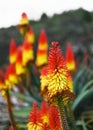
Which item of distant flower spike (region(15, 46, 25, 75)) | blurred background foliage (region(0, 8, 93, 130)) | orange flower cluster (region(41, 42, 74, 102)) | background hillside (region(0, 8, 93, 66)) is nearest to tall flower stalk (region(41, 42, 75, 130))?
orange flower cluster (region(41, 42, 74, 102))

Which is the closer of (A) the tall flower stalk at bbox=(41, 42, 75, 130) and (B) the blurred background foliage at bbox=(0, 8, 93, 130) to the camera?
(A) the tall flower stalk at bbox=(41, 42, 75, 130)

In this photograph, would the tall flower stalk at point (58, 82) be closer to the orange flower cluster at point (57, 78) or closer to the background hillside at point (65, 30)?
the orange flower cluster at point (57, 78)

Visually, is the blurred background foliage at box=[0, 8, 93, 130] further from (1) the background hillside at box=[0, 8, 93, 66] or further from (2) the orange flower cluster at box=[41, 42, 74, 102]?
(2) the orange flower cluster at box=[41, 42, 74, 102]

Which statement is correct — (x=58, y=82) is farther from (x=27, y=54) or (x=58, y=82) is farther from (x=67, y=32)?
(x=67, y=32)

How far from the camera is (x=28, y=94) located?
6.83 m

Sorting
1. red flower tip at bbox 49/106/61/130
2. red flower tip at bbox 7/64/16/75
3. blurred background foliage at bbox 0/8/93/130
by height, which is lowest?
red flower tip at bbox 49/106/61/130

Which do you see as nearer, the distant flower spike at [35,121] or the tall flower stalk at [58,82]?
the tall flower stalk at [58,82]

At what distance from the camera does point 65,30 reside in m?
13.1

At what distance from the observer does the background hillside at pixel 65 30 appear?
39.6 feet

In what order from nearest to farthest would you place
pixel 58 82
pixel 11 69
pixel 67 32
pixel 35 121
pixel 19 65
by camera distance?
pixel 58 82 → pixel 35 121 → pixel 11 69 → pixel 19 65 → pixel 67 32

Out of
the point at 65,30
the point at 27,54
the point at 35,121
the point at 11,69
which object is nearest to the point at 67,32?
the point at 65,30

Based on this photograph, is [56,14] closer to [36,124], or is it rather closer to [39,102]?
[39,102]

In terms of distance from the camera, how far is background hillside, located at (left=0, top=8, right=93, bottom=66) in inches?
475

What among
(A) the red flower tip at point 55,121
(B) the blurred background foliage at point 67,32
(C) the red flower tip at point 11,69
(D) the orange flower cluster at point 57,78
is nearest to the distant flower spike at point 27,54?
(C) the red flower tip at point 11,69
